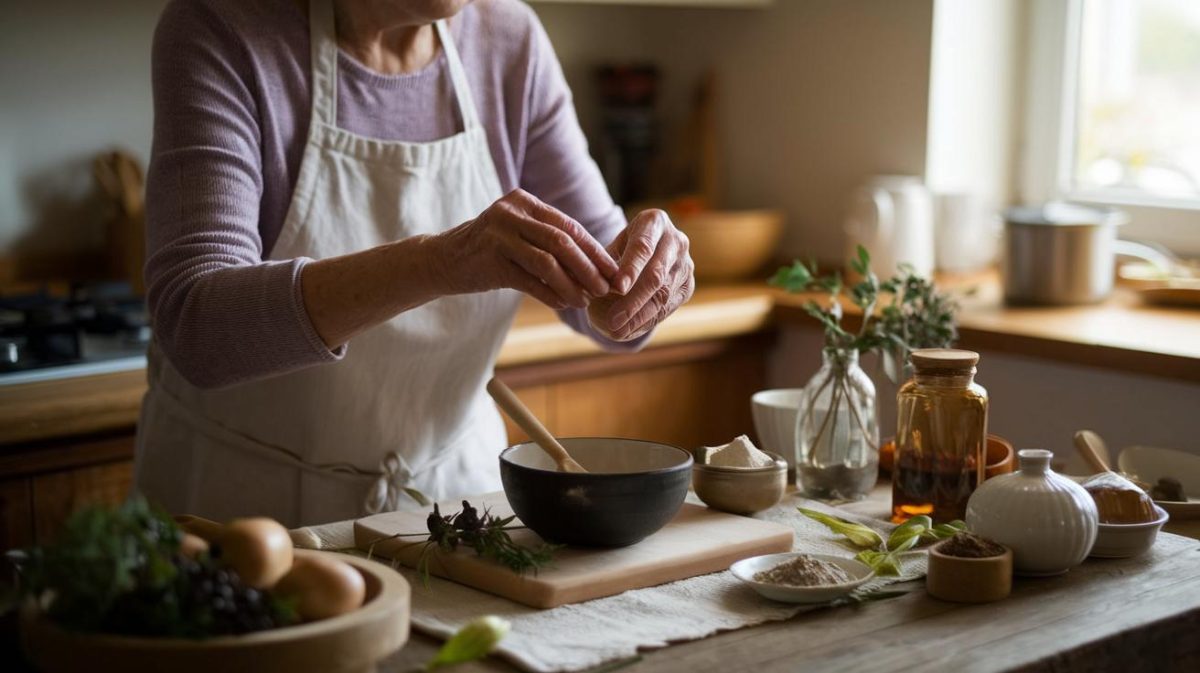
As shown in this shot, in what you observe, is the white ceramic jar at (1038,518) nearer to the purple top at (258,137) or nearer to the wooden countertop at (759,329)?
the purple top at (258,137)

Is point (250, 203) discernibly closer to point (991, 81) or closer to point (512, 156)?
point (512, 156)

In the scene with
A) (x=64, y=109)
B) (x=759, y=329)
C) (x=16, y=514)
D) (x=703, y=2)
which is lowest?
(x=16, y=514)

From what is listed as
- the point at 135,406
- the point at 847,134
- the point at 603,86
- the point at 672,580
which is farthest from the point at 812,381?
the point at 603,86

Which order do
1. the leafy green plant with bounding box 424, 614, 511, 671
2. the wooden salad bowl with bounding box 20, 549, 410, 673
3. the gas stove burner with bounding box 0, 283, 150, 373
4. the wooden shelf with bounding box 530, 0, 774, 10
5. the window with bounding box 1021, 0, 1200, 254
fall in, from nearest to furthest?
the wooden salad bowl with bounding box 20, 549, 410, 673 < the leafy green plant with bounding box 424, 614, 511, 671 < the gas stove burner with bounding box 0, 283, 150, 373 < the window with bounding box 1021, 0, 1200, 254 < the wooden shelf with bounding box 530, 0, 774, 10

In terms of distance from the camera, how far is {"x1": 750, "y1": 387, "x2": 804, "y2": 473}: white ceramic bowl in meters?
1.54

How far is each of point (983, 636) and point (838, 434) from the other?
17.3 inches

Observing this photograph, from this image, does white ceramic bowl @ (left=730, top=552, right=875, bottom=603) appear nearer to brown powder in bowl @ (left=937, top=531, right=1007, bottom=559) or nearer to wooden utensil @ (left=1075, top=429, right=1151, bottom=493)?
brown powder in bowl @ (left=937, top=531, right=1007, bottom=559)

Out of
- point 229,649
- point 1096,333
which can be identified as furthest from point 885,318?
point 229,649

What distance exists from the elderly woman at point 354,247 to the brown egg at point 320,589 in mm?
398

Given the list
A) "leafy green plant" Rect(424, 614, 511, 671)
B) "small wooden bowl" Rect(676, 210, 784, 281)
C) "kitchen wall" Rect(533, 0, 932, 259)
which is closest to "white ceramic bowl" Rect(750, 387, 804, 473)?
"leafy green plant" Rect(424, 614, 511, 671)

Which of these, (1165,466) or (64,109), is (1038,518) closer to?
(1165,466)

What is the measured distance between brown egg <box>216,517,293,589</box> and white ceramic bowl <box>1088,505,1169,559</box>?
0.72m

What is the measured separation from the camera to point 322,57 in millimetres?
1532

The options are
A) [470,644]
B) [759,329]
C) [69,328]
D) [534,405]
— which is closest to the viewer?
[470,644]
